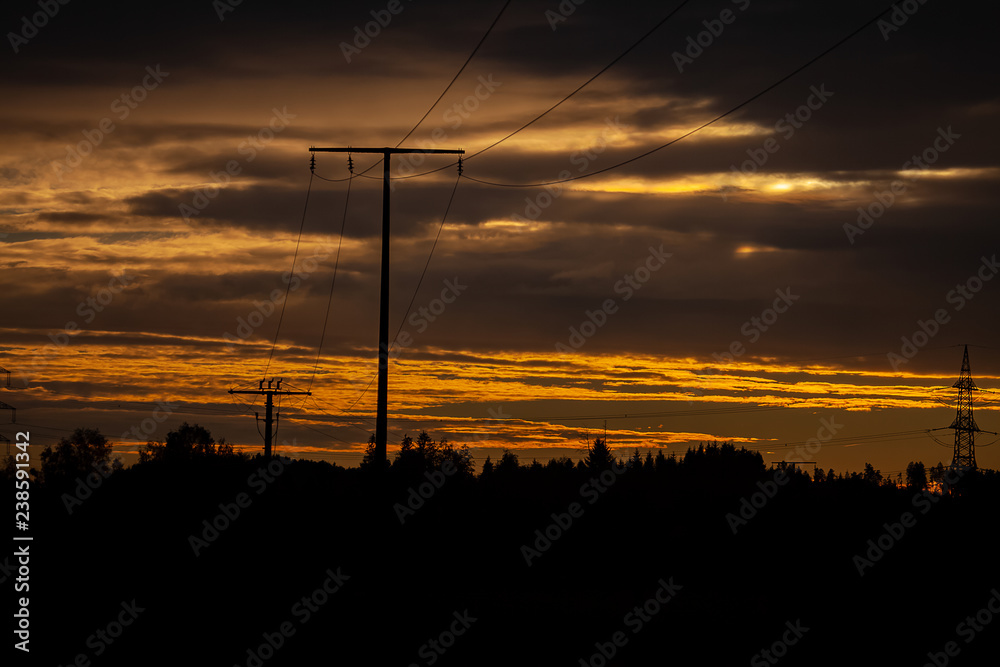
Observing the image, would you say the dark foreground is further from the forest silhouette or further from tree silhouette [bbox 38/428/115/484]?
tree silhouette [bbox 38/428/115/484]

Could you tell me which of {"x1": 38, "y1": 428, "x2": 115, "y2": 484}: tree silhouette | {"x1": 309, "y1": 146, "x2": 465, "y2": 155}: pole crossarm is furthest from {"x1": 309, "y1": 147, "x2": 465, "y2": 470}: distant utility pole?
{"x1": 38, "y1": 428, "x2": 115, "y2": 484}: tree silhouette

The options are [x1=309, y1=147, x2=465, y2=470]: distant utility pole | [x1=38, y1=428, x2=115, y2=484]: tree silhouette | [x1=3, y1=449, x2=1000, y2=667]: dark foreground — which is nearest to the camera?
[x1=3, y1=449, x2=1000, y2=667]: dark foreground

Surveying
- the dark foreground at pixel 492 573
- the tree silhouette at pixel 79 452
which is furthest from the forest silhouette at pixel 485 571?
the tree silhouette at pixel 79 452

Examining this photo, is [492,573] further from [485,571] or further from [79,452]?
[79,452]

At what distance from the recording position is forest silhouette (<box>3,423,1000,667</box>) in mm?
24000

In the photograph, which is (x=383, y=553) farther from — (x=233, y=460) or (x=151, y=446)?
(x=151, y=446)

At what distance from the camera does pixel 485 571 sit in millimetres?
40781

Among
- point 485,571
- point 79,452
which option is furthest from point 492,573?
point 79,452

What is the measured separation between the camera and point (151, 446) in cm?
16088

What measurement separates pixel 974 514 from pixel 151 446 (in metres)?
135

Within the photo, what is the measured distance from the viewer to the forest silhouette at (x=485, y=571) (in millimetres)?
24000

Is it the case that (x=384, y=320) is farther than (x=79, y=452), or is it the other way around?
(x=79, y=452)

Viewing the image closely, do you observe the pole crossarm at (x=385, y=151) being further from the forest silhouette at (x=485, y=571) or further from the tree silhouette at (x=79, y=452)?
the tree silhouette at (x=79, y=452)

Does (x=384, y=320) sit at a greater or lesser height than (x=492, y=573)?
greater
